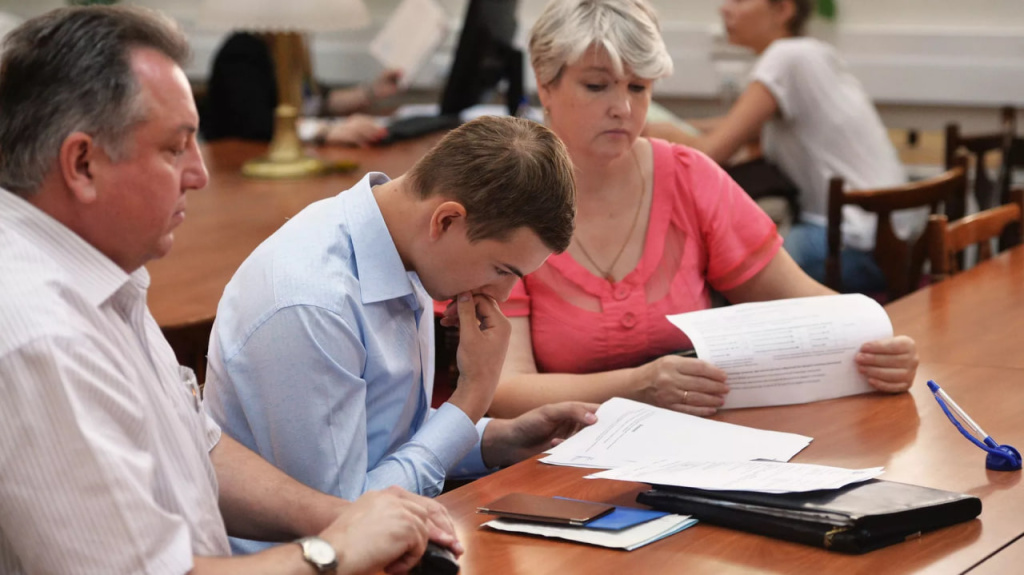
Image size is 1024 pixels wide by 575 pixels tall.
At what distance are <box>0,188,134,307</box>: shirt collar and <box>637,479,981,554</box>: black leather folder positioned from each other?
70cm

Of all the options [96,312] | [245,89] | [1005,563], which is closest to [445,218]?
[96,312]

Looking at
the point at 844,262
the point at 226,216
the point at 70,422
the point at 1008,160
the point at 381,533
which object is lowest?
the point at 844,262

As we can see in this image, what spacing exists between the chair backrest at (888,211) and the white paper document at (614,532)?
1785mm

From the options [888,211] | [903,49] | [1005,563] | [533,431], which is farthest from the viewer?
[903,49]

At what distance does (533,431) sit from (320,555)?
65 cm

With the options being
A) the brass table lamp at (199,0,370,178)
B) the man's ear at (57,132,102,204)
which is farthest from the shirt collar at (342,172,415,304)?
the brass table lamp at (199,0,370,178)

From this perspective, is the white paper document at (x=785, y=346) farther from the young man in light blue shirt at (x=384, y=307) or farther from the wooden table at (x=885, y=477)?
the young man in light blue shirt at (x=384, y=307)

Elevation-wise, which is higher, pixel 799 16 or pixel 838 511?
pixel 799 16

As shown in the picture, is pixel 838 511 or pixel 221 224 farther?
pixel 221 224

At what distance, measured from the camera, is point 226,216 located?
3111 millimetres

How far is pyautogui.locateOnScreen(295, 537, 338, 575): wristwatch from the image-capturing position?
3.65 ft

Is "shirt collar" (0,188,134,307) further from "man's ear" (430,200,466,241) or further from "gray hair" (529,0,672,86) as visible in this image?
"gray hair" (529,0,672,86)

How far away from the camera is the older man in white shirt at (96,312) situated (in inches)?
37.2

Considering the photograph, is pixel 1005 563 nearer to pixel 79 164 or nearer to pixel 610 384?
pixel 610 384
